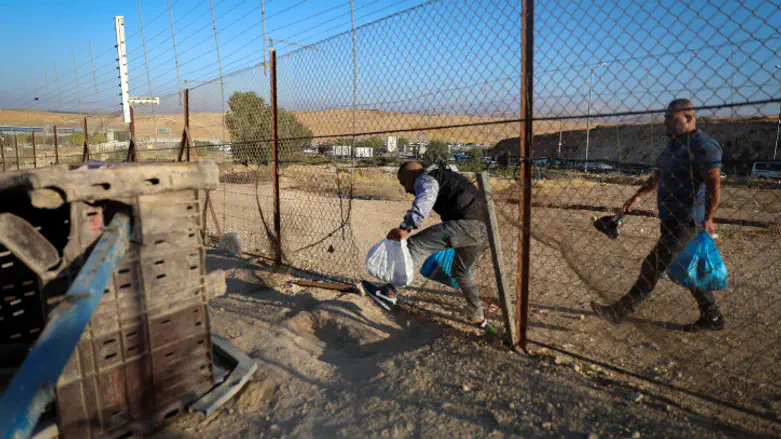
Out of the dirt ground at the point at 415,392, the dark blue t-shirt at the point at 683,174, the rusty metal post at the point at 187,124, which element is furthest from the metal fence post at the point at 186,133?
the dark blue t-shirt at the point at 683,174

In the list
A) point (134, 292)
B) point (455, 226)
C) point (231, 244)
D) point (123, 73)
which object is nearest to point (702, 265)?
point (455, 226)

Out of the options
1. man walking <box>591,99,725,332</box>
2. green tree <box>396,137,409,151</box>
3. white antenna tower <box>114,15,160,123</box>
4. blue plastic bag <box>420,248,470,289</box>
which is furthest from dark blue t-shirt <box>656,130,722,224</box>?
white antenna tower <box>114,15,160,123</box>

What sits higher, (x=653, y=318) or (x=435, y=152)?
(x=435, y=152)

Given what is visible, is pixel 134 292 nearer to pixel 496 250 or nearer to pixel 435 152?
pixel 496 250

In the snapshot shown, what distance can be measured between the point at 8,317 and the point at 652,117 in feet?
14.3

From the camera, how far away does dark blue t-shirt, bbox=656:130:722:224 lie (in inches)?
121

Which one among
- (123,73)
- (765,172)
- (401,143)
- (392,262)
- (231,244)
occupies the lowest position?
(231,244)

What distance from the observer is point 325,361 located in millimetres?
3473

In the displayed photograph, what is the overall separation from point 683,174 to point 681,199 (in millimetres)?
187

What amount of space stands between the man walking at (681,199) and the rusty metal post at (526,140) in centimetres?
80

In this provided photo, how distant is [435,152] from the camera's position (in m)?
4.23

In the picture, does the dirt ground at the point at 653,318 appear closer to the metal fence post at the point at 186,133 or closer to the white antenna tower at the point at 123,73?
the metal fence post at the point at 186,133

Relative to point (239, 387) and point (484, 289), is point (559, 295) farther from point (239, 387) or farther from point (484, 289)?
point (239, 387)

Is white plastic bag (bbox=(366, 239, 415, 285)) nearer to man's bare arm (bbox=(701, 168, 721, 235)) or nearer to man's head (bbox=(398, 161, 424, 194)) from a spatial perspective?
man's head (bbox=(398, 161, 424, 194))
